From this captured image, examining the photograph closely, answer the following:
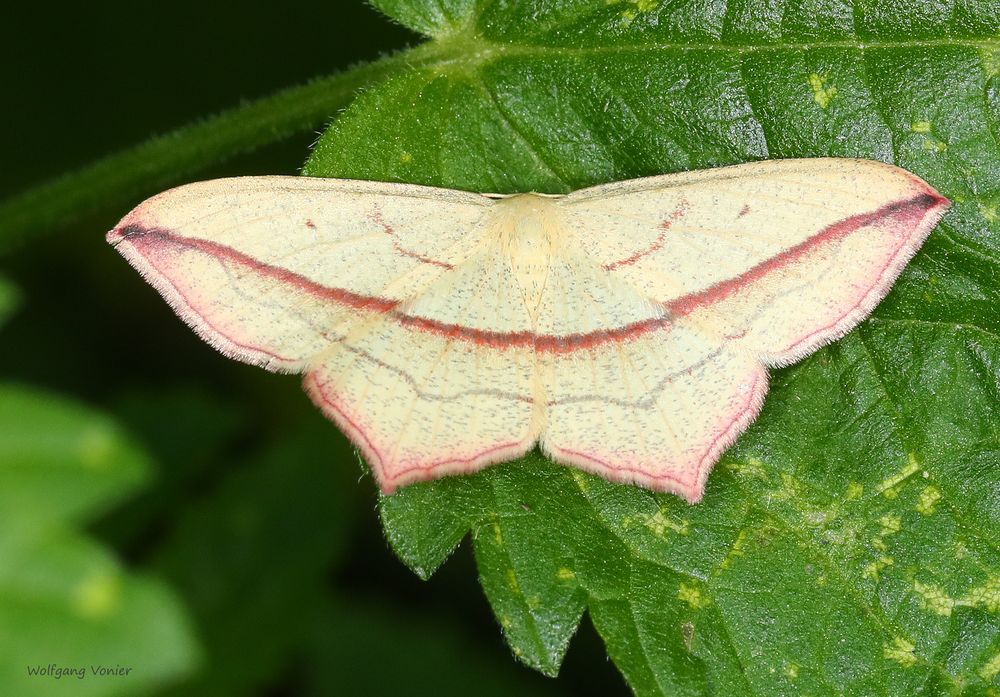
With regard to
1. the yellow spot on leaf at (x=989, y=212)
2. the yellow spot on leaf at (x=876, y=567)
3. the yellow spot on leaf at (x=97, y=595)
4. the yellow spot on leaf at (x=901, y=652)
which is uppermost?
the yellow spot on leaf at (x=97, y=595)

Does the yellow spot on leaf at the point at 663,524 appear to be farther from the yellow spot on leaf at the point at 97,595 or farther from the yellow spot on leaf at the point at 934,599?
the yellow spot on leaf at the point at 97,595

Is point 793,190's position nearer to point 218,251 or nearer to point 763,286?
point 763,286

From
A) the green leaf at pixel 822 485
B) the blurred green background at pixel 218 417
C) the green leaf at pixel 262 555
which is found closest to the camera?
the green leaf at pixel 822 485

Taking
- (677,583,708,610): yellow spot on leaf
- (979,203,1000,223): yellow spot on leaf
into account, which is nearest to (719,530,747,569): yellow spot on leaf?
(677,583,708,610): yellow spot on leaf

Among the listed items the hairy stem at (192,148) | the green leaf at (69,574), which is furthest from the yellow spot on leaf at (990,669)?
the hairy stem at (192,148)

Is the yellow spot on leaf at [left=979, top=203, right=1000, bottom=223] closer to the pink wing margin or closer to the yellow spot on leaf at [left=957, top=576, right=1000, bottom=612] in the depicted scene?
the pink wing margin

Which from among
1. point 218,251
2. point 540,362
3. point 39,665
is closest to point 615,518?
point 540,362
